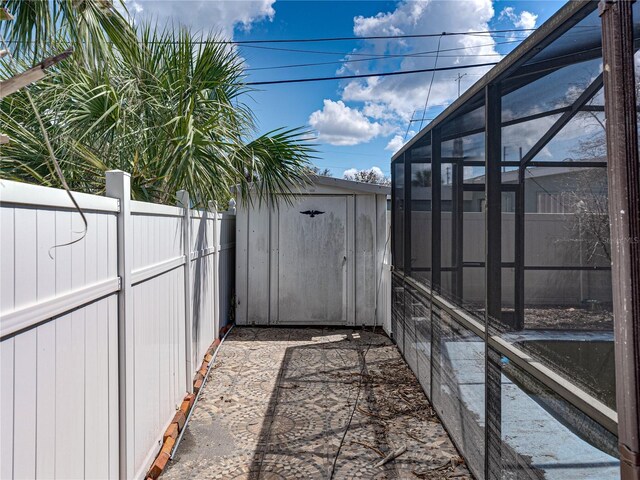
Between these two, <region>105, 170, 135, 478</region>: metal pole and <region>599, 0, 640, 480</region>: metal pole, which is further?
<region>105, 170, 135, 478</region>: metal pole

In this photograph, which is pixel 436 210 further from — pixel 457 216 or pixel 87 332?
pixel 87 332

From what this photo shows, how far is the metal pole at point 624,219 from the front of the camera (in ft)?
3.31

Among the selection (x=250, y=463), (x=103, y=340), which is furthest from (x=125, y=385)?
(x=250, y=463)

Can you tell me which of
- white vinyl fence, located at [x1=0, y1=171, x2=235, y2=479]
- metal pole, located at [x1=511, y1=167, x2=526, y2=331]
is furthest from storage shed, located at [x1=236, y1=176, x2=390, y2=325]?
metal pole, located at [x1=511, y1=167, x2=526, y2=331]

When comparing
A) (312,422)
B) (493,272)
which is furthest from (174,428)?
(493,272)

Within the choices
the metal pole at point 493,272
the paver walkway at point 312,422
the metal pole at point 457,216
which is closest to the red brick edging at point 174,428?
the paver walkway at point 312,422

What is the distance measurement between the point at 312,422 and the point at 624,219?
267 centimetres

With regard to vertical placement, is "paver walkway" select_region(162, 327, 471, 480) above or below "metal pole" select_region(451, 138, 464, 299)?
below

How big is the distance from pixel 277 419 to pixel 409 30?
7498mm

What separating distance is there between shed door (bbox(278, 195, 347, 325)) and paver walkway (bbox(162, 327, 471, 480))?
1.20m

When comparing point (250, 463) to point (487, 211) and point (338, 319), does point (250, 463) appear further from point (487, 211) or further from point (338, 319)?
point (338, 319)

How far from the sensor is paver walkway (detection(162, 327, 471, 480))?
8.48 ft

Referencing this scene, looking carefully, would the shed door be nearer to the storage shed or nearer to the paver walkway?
the storage shed

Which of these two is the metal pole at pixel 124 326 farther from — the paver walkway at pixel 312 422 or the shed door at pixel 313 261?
the shed door at pixel 313 261
